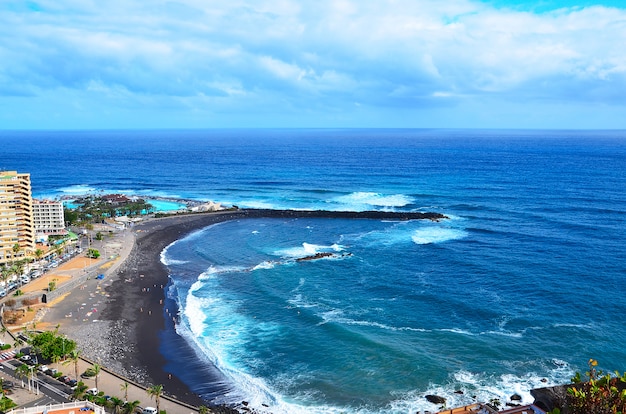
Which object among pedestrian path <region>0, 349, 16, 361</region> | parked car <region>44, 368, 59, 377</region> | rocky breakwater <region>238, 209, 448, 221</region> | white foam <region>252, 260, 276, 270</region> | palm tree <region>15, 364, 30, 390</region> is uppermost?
rocky breakwater <region>238, 209, 448, 221</region>

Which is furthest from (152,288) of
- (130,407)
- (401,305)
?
(401,305)

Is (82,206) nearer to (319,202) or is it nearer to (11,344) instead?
(319,202)

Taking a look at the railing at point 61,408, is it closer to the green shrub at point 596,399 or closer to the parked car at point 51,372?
the parked car at point 51,372

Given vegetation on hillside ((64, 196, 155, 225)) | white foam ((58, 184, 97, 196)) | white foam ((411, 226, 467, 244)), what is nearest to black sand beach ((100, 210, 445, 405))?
white foam ((411, 226, 467, 244))

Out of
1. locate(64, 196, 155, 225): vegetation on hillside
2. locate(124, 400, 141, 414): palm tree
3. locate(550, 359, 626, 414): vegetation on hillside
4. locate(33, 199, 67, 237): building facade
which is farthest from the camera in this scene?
locate(64, 196, 155, 225): vegetation on hillside

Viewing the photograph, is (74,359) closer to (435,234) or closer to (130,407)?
(130,407)

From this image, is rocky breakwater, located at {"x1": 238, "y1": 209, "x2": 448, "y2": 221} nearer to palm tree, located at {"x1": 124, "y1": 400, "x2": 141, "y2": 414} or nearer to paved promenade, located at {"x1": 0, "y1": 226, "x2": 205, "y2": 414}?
paved promenade, located at {"x1": 0, "y1": 226, "x2": 205, "y2": 414}

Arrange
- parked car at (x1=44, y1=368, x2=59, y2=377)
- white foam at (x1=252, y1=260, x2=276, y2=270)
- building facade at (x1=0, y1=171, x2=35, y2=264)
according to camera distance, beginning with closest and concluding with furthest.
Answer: parked car at (x1=44, y1=368, x2=59, y2=377)
white foam at (x1=252, y1=260, x2=276, y2=270)
building facade at (x1=0, y1=171, x2=35, y2=264)
